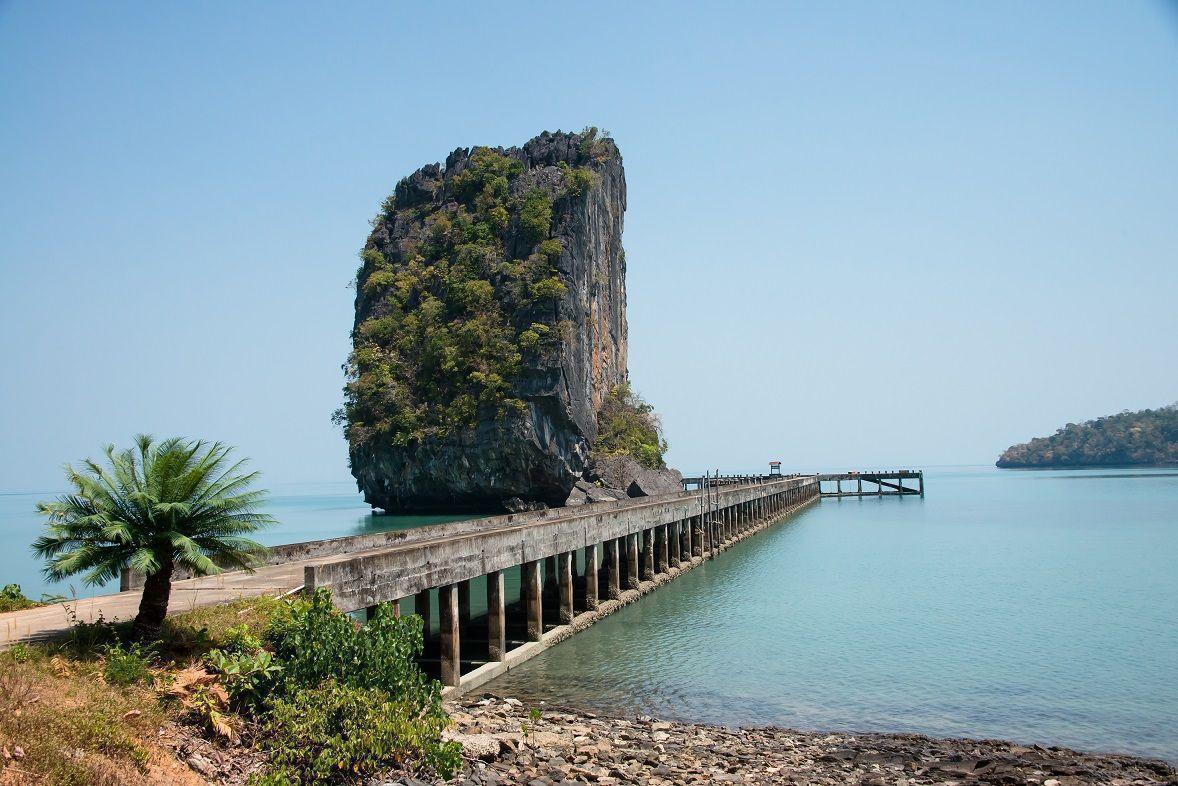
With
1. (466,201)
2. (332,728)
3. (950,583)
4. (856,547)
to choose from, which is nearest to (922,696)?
(332,728)

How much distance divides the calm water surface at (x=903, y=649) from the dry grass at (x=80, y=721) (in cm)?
796

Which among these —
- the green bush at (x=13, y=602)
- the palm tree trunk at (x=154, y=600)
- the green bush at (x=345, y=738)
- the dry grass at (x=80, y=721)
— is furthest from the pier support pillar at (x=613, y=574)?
the dry grass at (x=80, y=721)

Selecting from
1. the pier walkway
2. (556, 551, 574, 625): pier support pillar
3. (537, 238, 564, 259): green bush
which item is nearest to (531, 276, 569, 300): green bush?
(537, 238, 564, 259): green bush

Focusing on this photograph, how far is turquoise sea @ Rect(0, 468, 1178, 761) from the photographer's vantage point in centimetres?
1522

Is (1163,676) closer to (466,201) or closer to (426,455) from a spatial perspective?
(426,455)

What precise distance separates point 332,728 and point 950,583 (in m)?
28.8

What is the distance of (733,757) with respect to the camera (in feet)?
40.1

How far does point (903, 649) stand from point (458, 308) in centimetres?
5449

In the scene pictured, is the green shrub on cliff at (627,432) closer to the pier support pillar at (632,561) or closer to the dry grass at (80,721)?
the pier support pillar at (632,561)

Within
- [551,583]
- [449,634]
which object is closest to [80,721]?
[449,634]

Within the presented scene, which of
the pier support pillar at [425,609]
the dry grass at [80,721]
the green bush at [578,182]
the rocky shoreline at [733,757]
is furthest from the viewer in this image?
the green bush at [578,182]

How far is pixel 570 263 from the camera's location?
70750 mm

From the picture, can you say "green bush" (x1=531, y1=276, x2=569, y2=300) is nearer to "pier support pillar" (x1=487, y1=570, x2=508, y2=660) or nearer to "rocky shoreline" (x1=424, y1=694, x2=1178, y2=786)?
"pier support pillar" (x1=487, y1=570, x2=508, y2=660)

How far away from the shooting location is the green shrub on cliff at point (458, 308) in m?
67.3
